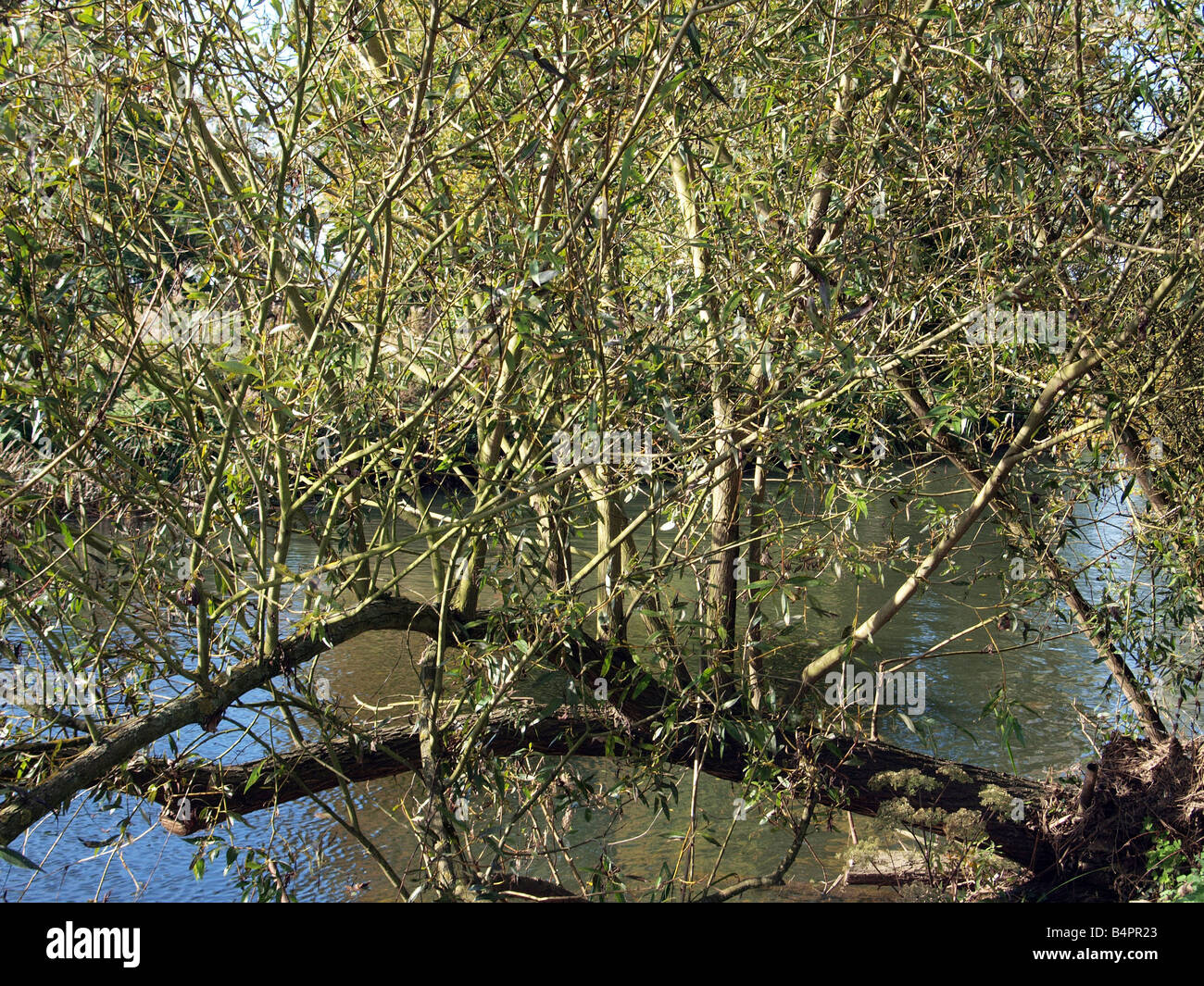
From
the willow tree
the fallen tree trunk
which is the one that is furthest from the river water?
the willow tree

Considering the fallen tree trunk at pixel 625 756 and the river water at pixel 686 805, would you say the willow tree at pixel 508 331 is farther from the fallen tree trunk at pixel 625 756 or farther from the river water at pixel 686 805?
the river water at pixel 686 805

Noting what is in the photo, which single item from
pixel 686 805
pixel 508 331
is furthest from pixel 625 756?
pixel 686 805

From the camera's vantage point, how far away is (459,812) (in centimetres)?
327

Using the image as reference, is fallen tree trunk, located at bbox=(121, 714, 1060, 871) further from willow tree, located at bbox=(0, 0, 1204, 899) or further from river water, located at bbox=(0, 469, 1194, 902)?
river water, located at bbox=(0, 469, 1194, 902)

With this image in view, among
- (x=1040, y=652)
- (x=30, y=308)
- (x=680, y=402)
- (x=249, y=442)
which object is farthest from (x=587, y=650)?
(x=1040, y=652)

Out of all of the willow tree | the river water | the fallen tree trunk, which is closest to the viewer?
the willow tree

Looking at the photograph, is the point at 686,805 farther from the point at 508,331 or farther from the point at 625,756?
the point at 508,331

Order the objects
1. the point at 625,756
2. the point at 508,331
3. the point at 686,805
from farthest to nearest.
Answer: the point at 686,805
the point at 625,756
the point at 508,331

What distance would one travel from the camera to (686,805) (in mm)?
6484

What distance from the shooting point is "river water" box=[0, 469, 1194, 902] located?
463 centimetres

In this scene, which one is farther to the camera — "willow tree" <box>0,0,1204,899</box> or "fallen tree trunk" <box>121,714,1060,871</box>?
"fallen tree trunk" <box>121,714,1060,871</box>

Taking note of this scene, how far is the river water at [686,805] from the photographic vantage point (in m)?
4.63

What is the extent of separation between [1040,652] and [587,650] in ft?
25.4

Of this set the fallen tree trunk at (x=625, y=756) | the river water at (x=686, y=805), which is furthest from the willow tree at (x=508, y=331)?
the river water at (x=686, y=805)
